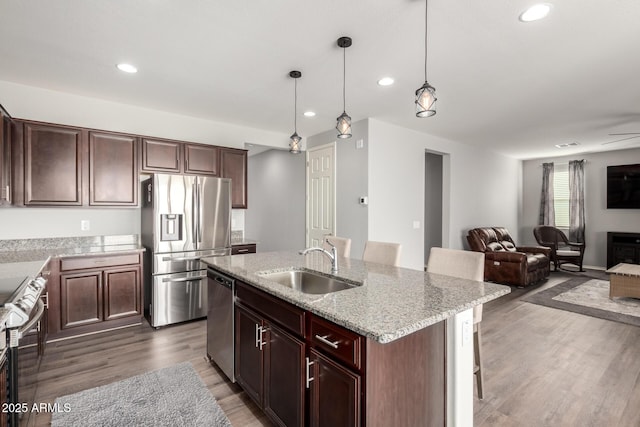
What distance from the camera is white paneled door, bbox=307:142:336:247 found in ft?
16.5

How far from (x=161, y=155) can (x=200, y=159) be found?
1.53ft

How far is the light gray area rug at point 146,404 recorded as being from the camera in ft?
6.50

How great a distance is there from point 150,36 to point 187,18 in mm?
434

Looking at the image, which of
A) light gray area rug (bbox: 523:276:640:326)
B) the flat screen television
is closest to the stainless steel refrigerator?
light gray area rug (bbox: 523:276:640:326)

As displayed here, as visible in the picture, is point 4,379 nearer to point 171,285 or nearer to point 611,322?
point 171,285

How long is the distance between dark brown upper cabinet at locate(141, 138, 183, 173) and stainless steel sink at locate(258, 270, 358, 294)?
2430 mm

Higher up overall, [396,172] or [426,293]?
[396,172]

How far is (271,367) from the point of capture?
186 cm

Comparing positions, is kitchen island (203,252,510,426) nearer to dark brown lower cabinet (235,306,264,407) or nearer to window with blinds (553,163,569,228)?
dark brown lower cabinet (235,306,264,407)

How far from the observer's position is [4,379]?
1263 millimetres

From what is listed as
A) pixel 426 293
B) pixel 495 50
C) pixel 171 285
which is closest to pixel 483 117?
pixel 495 50

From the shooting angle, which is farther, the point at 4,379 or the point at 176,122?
the point at 176,122

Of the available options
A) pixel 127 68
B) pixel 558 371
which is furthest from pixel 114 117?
pixel 558 371

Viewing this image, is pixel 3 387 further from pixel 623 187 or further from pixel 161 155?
pixel 623 187
